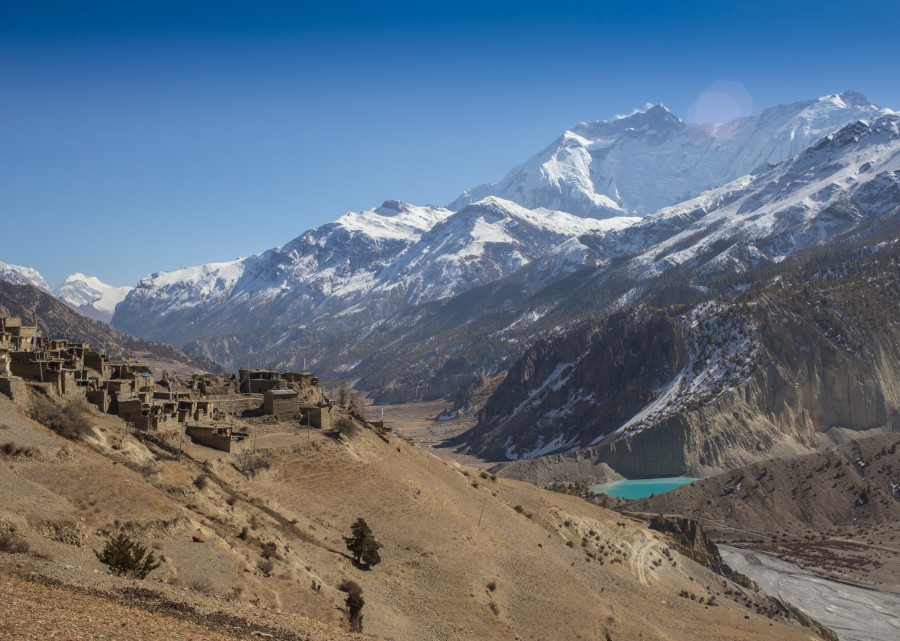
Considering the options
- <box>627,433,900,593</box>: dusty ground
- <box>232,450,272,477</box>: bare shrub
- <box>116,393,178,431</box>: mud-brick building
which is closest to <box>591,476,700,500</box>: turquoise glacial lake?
<box>627,433,900,593</box>: dusty ground

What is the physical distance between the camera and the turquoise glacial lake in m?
→ 147

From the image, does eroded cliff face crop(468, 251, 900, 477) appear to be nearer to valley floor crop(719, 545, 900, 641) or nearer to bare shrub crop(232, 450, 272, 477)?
valley floor crop(719, 545, 900, 641)

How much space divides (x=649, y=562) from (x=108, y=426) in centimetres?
4394

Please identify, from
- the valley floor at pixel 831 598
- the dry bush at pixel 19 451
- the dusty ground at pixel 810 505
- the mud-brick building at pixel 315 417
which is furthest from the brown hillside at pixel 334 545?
the dusty ground at pixel 810 505

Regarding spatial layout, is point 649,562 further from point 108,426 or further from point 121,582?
point 121,582

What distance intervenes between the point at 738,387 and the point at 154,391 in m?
131

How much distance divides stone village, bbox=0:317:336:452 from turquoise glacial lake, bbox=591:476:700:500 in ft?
261

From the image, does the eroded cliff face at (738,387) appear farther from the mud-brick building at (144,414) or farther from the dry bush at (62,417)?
the dry bush at (62,417)

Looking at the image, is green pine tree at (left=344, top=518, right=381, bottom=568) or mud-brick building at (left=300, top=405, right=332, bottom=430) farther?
mud-brick building at (left=300, top=405, right=332, bottom=430)

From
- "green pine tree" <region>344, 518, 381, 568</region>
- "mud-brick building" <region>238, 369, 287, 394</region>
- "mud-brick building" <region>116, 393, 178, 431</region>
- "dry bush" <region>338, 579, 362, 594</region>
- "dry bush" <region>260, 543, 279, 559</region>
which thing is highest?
"mud-brick building" <region>238, 369, 287, 394</region>

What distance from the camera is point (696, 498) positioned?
407ft

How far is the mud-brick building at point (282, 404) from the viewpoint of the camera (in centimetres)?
6475

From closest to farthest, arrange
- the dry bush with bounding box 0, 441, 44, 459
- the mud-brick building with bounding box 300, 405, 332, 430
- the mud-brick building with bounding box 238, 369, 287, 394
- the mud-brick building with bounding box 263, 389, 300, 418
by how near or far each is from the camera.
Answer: the dry bush with bounding box 0, 441, 44, 459
the mud-brick building with bounding box 300, 405, 332, 430
the mud-brick building with bounding box 263, 389, 300, 418
the mud-brick building with bounding box 238, 369, 287, 394

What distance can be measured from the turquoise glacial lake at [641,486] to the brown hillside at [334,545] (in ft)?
234
